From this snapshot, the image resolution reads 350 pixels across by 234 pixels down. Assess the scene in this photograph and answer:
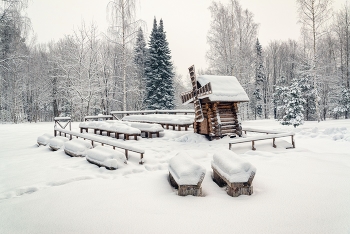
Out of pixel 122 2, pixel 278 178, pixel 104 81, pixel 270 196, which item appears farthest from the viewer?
pixel 104 81

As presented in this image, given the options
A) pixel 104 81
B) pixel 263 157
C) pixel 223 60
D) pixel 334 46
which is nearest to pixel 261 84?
pixel 334 46

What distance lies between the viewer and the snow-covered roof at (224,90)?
947cm

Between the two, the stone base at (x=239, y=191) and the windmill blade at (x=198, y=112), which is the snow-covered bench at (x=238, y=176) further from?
the windmill blade at (x=198, y=112)

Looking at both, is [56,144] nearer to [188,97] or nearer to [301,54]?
[188,97]

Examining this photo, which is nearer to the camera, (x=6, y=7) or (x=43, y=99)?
(x=6, y=7)

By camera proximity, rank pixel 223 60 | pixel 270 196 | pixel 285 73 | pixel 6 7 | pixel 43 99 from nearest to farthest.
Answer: pixel 270 196
pixel 6 7
pixel 223 60
pixel 43 99
pixel 285 73

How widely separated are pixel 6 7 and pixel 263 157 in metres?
13.9

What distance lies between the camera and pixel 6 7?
10055 millimetres

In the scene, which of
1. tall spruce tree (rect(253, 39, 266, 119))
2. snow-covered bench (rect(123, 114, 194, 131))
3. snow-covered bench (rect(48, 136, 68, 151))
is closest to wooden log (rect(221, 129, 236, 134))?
snow-covered bench (rect(123, 114, 194, 131))

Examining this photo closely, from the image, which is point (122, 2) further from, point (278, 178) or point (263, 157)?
point (278, 178)

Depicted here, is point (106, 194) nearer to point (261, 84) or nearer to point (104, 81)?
point (104, 81)

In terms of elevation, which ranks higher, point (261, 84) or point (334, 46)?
point (334, 46)

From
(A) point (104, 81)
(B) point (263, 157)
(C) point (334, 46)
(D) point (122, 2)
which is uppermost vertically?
(D) point (122, 2)

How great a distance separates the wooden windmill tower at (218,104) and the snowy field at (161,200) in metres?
3.56
